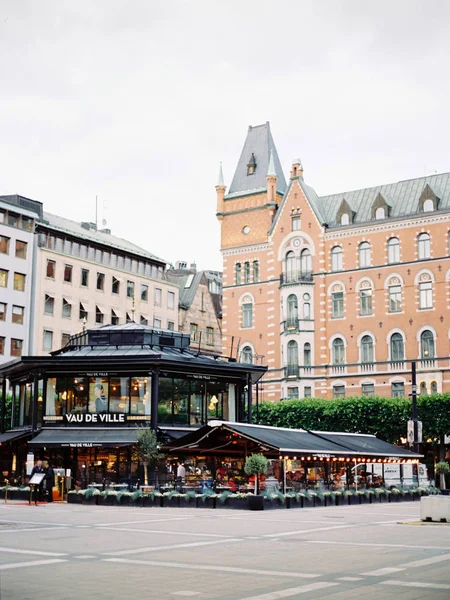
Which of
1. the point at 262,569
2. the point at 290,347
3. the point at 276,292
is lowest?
the point at 262,569

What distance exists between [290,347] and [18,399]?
82.4 feet

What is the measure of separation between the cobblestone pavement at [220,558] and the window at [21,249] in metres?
48.6

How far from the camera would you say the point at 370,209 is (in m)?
69.8

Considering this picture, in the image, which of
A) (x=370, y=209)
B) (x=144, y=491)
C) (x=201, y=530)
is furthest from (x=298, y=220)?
(x=201, y=530)

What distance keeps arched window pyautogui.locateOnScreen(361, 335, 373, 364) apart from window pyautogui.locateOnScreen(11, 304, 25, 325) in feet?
93.7

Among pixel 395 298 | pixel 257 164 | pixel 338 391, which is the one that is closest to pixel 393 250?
pixel 395 298

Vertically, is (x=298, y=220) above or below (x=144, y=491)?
above

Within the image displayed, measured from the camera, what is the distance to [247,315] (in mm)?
74188

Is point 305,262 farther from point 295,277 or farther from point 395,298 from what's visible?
point 395,298

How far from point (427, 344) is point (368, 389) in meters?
5.74

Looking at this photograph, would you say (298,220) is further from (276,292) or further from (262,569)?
(262,569)

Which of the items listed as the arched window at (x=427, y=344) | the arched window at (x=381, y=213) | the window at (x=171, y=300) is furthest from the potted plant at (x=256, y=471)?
the window at (x=171, y=300)

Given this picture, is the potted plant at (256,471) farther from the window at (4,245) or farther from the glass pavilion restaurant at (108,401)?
the window at (4,245)

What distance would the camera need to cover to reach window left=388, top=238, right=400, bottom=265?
6681 cm
